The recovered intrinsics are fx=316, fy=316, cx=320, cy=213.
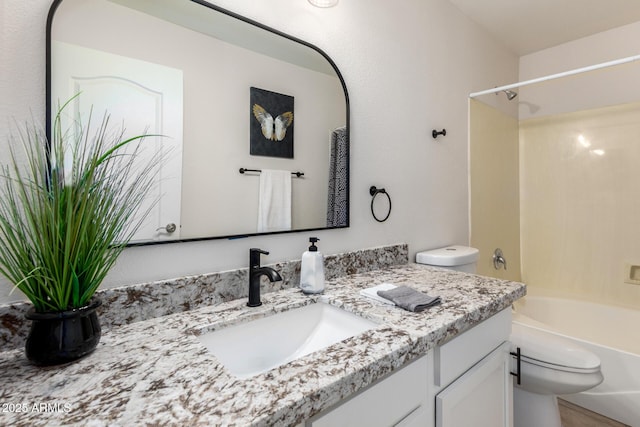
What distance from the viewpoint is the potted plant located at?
60 cm

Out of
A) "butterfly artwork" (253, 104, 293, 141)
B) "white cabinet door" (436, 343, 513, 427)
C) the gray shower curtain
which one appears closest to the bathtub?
"white cabinet door" (436, 343, 513, 427)

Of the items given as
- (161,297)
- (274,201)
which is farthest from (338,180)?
(161,297)

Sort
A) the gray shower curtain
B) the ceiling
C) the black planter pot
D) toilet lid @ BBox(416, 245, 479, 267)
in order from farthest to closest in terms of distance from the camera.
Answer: the ceiling, toilet lid @ BBox(416, 245, 479, 267), the gray shower curtain, the black planter pot

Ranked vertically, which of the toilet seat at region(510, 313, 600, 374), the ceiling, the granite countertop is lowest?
the toilet seat at region(510, 313, 600, 374)

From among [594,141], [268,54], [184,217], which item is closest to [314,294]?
[184,217]

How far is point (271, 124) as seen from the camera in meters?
1.10

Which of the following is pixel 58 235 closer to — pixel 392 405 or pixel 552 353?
pixel 392 405

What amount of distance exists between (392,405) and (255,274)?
50 cm

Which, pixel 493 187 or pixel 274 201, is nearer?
pixel 274 201

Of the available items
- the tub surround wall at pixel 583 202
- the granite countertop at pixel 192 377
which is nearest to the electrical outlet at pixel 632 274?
the tub surround wall at pixel 583 202

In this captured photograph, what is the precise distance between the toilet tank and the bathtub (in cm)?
50

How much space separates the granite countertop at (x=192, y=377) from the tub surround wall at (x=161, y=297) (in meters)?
0.02

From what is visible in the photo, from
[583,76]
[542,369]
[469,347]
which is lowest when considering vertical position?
[542,369]

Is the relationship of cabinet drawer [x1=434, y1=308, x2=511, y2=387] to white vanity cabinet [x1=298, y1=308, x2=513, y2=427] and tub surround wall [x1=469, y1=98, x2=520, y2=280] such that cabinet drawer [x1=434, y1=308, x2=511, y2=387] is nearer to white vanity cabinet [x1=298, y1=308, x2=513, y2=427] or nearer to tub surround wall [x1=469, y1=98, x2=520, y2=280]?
white vanity cabinet [x1=298, y1=308, x2=513, y2=427]
